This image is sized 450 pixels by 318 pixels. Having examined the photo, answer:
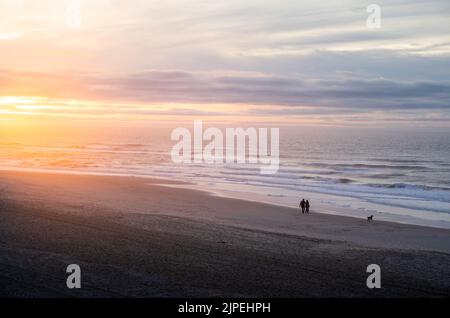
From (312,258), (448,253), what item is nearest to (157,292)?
(312,258)

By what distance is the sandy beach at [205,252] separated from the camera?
12539 millimetres

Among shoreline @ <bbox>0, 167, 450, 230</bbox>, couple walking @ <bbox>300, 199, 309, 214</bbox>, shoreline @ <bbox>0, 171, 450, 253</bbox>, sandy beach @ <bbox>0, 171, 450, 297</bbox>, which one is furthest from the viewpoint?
couple walking @ <bbox>300, 199, 309, 214</bbox>

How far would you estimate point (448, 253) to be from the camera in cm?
1734

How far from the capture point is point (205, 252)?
15.9 meters

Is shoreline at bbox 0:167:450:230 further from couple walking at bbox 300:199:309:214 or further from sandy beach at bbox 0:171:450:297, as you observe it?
sandy beach at bbox 0:171:450:297

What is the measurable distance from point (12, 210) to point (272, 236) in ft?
34.7

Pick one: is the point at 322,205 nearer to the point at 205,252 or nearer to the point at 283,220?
the point at 283,220

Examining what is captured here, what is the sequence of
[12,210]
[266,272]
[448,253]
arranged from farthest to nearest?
[12,210], [448,253], [266,272]

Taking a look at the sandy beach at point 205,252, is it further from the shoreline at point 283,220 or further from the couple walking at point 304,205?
the couple walking at point 304,205

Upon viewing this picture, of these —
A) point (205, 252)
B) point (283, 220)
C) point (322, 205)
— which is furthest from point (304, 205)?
point (205, 252)

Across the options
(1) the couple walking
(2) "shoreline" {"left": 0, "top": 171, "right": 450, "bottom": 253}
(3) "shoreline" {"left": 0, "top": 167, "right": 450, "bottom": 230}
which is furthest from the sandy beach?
(3) "shoreline" {"left": 0, "top": 167, "right": 450, "bottom": 230}

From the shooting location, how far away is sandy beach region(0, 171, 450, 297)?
12.5 m

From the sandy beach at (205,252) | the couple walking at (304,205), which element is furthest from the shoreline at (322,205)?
the sandy beach at (205,252)
